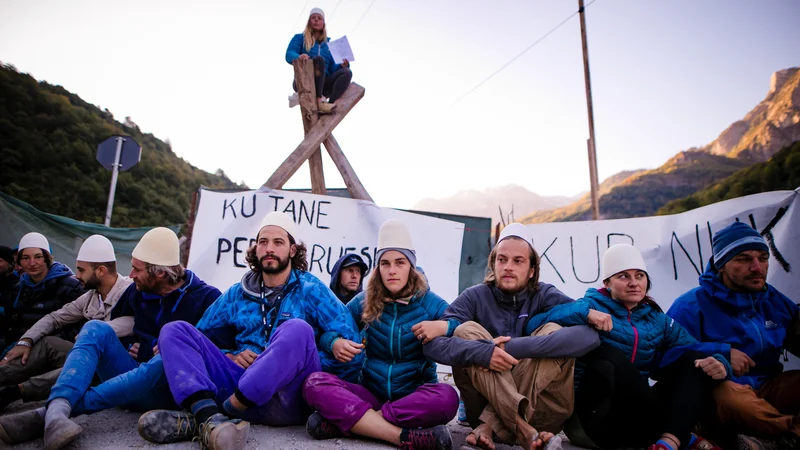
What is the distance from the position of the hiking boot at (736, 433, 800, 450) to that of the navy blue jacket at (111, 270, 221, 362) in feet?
11.4

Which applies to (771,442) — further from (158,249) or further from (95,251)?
(95,251)

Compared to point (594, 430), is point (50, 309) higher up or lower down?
higher up

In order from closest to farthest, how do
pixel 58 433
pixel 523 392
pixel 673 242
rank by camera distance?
1. pixel 58 433
2. pixel 523 392
3. pixel 673 242

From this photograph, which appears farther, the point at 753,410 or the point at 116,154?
the point at 116,154

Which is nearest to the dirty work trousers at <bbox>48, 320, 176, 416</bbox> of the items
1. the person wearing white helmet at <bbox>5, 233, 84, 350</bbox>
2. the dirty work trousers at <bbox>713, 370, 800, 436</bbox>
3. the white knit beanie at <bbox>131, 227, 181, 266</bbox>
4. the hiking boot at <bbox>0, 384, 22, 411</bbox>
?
the white knit beanie at <bbox>131, 227, 181, 266</bbox>

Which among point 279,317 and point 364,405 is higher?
point 279,317

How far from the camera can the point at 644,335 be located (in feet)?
9.77

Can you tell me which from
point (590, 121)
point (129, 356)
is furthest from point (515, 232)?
point (590, 121)

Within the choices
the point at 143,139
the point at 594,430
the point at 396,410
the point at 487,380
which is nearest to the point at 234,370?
the point at 396,410

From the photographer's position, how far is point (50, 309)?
14.6 ft

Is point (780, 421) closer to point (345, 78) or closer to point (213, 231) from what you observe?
point (345, 78)

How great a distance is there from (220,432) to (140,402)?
1114 millimetres

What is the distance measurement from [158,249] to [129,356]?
74cm

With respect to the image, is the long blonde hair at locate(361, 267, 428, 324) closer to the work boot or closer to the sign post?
the work boot
